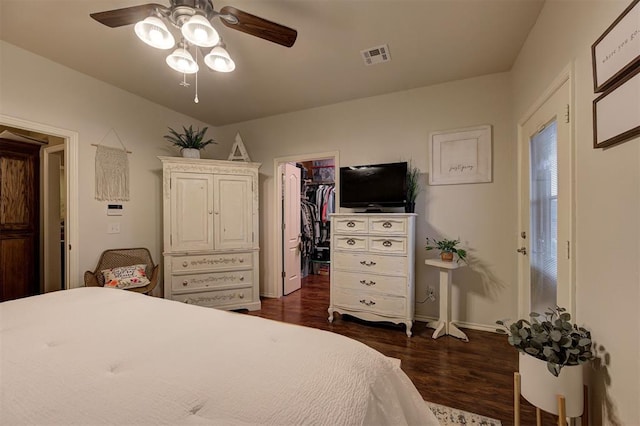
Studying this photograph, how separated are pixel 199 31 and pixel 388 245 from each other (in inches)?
88.8

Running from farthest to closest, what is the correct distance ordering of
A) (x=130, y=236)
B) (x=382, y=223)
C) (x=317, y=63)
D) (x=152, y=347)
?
1. (x=130, y=236)
2. (x=382, y=223)
3. (x=317, y=63)
4. (x=152, y=347)

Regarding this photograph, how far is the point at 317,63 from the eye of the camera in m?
2.53

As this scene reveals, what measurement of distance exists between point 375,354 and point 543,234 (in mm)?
1723

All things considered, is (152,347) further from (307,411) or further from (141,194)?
(141,194)

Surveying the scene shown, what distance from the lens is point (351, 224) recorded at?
2895mm

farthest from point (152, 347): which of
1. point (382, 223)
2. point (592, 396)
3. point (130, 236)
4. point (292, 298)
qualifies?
point (292, 298)

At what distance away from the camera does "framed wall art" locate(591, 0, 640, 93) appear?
0.94 metres

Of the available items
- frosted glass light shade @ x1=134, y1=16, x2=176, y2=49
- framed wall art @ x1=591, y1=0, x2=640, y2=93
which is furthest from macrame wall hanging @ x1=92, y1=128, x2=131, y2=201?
framed wall art @ x1=591, y1=0, x2=640, y2=93

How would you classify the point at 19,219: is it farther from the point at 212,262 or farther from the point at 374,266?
the point at 374,266

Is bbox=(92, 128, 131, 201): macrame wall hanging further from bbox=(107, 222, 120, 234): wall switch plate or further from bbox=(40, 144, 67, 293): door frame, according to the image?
bbox=(40, 144, 67, 293): door frame

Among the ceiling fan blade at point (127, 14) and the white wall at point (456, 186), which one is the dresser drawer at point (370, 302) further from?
the ceiling fan blade at point (127, 14)

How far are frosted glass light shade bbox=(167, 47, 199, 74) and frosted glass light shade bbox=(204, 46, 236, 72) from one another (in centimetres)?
11

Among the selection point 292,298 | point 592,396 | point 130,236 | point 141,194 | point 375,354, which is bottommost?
point 292,298

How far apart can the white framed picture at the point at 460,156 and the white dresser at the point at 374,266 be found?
2.22ft
